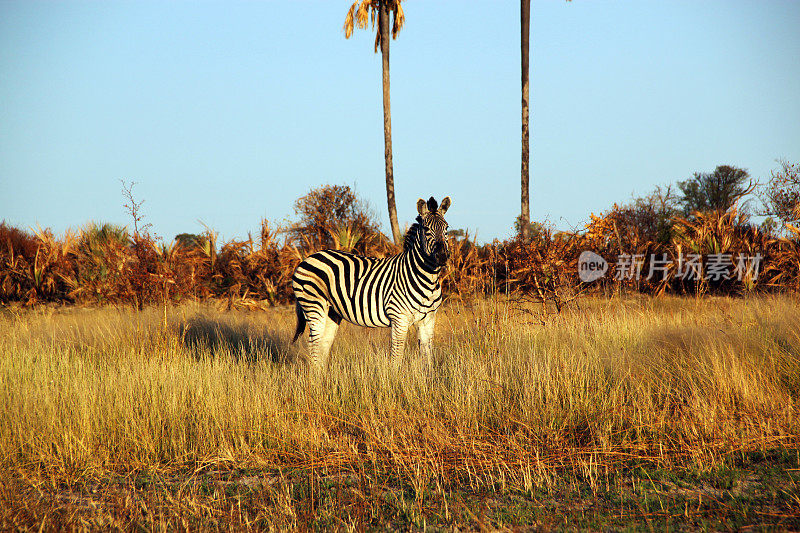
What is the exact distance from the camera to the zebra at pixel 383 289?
751 centimetres

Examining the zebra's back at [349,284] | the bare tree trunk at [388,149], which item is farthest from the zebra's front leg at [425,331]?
the bare tree trunk at [388,149]

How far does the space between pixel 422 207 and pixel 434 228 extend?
0.37m

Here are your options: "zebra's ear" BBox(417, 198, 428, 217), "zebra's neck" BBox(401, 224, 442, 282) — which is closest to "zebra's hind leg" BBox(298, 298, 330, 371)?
"zebra's neck" BBox(401, 224, 442, 282)

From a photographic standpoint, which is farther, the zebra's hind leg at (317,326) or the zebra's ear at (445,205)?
the zebra's hind leg at (317,326)

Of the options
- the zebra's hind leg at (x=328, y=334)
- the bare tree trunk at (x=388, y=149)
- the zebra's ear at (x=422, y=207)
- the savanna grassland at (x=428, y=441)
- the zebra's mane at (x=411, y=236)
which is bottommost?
the savanna grassland at (x=428, y=441)

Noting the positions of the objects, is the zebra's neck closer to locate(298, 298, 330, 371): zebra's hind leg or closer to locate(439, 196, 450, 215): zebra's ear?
locate(439, 196, 450, 215): zebra's ear

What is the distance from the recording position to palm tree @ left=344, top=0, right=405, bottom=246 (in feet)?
66.3

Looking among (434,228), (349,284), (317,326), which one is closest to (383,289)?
(349,284)

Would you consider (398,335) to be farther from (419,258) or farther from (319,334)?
(319,334)

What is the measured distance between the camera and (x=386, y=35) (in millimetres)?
21125

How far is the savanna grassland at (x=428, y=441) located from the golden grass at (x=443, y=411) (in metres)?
0.02

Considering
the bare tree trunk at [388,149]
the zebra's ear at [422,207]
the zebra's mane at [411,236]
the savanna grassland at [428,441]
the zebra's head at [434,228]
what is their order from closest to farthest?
the savanna grassland at [428,441], the zebra's head at [434,228], the zebra's ear at [422,207], the zebra's mane at [411,236], the bare tree trunk at [388,149]

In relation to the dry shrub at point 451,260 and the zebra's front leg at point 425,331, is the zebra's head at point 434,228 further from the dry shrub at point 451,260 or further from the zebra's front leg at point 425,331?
the dry shrub at point 451,260

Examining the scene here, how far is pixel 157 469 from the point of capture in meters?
4.71
